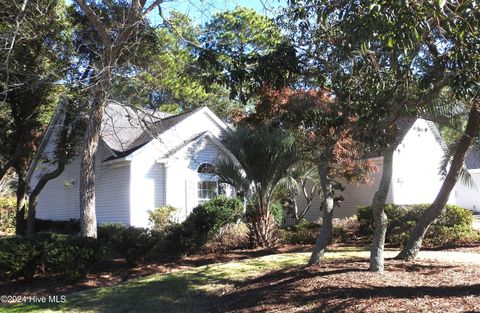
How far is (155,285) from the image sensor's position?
32.8 feet

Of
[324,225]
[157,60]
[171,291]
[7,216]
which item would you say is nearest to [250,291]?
[171,291]

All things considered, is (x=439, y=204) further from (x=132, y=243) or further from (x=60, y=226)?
(x=60, y=226)

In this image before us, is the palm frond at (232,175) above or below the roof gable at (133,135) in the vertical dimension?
below

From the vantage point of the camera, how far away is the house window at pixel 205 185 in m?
18.8

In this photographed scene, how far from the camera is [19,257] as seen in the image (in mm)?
10117

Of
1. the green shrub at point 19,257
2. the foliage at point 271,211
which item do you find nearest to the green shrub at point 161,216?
the foliage at point 271,211

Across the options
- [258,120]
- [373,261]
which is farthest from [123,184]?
[373,261]

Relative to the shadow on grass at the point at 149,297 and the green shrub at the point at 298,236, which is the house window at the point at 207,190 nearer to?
the green shrub at the point at 298,236

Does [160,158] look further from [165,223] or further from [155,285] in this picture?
[155,285]

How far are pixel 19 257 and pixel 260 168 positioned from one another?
677 centimetres

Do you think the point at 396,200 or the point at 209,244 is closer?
the point at 209,244

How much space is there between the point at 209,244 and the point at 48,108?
826 cm

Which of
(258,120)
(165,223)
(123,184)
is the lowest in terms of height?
(165,223)

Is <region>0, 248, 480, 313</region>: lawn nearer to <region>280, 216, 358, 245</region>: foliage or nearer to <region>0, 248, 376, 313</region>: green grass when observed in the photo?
<region>0, 248, 376, 313</region>: green grass
